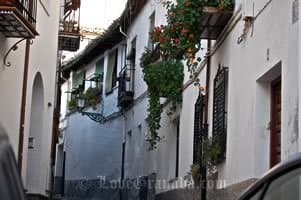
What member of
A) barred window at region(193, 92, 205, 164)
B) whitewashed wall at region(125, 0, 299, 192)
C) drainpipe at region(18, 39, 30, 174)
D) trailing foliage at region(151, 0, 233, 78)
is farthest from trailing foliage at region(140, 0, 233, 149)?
drainpipe at region(18, 39, 30, 174)

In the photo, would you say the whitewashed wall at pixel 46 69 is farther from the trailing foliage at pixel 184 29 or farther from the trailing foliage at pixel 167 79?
the trailing foliage at pixel 184 29

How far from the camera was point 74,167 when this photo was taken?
2848 cm

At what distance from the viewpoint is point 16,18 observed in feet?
31.9

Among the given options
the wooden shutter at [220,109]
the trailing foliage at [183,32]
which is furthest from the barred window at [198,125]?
the wooden shutter at [220,109]

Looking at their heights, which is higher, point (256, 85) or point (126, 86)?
point (126, 86)

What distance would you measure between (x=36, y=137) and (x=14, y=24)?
5.36 meters

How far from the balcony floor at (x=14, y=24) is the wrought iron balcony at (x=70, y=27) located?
28.4ft

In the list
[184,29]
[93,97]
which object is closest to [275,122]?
[184,29]

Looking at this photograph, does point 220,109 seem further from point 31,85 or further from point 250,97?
point 31,85

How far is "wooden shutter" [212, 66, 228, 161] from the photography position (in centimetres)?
1037

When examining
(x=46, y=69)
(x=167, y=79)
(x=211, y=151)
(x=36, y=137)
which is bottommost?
(x=211, y=151)

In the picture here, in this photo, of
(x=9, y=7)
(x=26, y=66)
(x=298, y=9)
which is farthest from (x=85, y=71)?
(x=298, y=9)

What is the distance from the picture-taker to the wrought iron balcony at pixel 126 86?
2142 centimetres

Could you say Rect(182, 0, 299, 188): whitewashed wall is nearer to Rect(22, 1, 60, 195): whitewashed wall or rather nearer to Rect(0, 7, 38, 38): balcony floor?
Rect(0, 7, 38, 38): balcony floor
